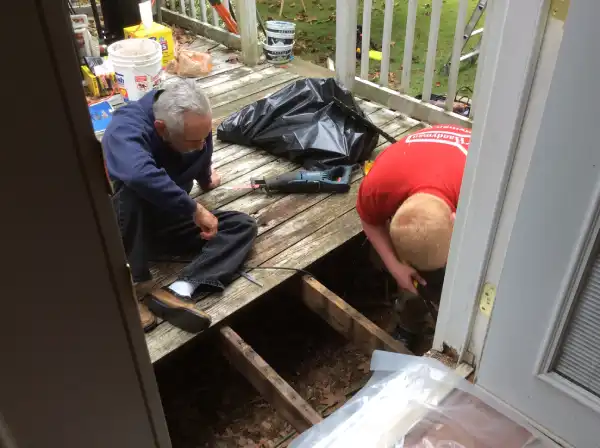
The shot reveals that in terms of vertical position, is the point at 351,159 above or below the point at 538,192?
below

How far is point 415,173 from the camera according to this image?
1629mm

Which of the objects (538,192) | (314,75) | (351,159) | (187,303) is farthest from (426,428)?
(314,75)

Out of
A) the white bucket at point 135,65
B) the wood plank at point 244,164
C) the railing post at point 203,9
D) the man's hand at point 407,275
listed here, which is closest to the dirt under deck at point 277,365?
the man's hand at point 407,275

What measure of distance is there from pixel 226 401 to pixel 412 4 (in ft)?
6.86

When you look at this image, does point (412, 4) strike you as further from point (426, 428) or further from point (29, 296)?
point (29, 296)

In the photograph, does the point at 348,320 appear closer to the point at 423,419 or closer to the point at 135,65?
the point at 423,419

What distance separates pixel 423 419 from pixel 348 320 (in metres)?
0.74

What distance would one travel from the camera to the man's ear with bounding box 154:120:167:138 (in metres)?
1.95

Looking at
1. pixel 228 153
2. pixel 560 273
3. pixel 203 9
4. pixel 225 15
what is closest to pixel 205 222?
pixel 228 153

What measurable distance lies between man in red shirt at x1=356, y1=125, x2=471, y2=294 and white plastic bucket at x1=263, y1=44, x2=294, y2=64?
205 cm

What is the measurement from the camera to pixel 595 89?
867mm

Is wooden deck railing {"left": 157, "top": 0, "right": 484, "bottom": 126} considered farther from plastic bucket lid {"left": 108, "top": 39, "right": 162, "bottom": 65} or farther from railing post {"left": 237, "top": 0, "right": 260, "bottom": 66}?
plastic bucket lid {"left": 108, "top": 39, "right": 162, "bottom": 65}

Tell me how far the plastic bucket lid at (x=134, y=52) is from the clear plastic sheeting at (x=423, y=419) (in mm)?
2410

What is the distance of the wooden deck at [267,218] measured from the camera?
1.96 meters
